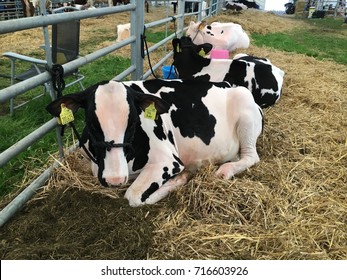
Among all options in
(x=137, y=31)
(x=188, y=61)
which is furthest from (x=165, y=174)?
(x=188, y=61)

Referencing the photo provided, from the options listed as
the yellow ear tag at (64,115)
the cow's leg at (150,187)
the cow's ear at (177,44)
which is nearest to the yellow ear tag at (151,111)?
Result: the cow's leg at (150,187)

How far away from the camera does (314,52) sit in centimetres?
1002

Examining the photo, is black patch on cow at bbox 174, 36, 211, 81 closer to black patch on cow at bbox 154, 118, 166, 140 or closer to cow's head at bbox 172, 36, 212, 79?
cow's head at bbox 172, 36, 212, 79

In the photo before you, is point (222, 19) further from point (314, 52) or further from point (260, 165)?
point (260, 165)

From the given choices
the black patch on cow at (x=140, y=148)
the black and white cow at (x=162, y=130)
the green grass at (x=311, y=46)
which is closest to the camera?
the black and white cow at (x=162, y=130)

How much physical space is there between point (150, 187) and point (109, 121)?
0.70 meters

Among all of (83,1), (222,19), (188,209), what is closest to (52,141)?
(188,209)

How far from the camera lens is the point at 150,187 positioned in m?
2.78

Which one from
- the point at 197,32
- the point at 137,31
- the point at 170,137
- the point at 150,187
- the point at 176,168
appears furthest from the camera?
the point at 197,32

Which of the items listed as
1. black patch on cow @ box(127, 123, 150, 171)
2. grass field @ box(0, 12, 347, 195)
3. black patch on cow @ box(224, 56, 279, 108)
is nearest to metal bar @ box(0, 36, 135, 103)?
black patch on cow @ box(127, 123, 150, 171)

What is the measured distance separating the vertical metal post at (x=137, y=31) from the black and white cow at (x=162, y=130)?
4.14 feet

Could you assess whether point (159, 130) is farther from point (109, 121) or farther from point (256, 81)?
point (256, 81)

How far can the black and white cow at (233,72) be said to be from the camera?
5176 millimetres

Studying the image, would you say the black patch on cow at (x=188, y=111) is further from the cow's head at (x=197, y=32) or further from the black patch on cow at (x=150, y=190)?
the cow's head at (x=197, y=32)
